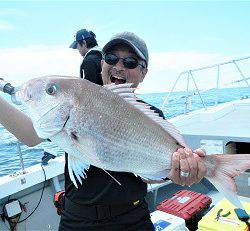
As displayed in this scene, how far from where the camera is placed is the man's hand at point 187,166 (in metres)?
1.80

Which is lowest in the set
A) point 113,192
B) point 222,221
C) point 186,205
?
point 186,205

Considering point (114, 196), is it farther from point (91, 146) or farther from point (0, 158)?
point (0, 158)

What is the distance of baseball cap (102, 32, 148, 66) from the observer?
7.14ft

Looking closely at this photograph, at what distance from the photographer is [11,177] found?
4.29 m

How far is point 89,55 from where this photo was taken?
4.61 m

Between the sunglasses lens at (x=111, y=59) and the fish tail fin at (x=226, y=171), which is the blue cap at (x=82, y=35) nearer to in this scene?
the sunglasses lens at (x=111, y=59)

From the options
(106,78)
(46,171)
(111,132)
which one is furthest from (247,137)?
(111,132)

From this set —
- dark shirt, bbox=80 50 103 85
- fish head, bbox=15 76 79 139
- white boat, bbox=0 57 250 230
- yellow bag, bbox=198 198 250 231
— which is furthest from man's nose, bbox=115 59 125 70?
white boat, bbox=0 57 250 230

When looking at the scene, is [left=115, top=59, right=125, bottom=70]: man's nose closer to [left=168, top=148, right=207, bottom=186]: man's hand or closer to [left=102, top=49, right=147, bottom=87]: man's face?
[left=102, top=49, right=147, bottom=87]: man's face

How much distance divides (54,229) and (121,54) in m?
3.38

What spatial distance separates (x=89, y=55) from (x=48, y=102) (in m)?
3.12

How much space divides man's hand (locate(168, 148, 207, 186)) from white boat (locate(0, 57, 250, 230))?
2938 millimetres

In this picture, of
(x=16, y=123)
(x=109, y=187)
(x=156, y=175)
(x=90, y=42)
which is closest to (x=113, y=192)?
(x=109, y=187)

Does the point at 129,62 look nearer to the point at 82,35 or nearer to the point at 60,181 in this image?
the point at 60,181
